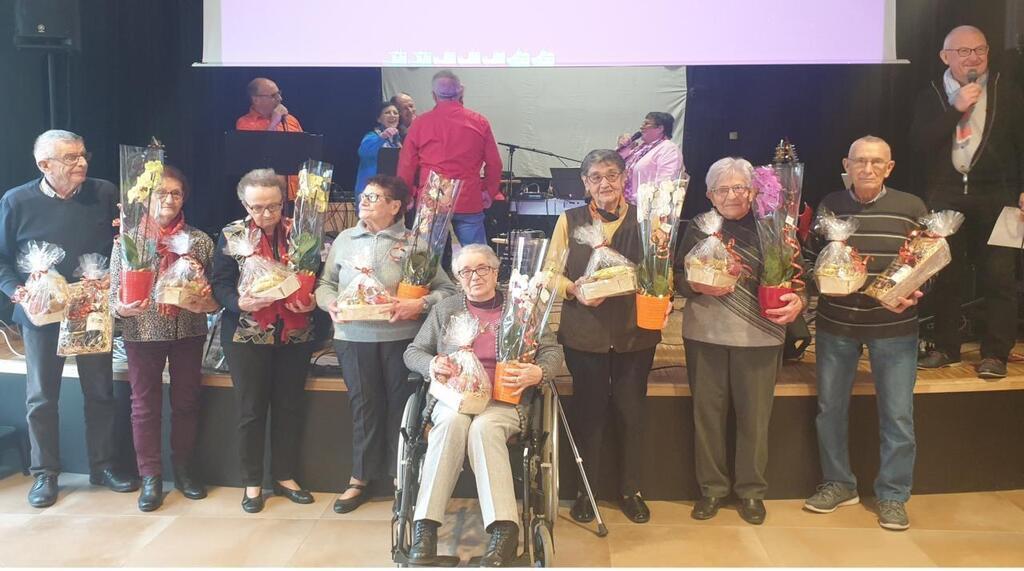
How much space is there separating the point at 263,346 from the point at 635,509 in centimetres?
155

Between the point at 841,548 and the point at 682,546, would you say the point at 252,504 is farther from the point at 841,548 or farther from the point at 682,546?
the point at 841,548

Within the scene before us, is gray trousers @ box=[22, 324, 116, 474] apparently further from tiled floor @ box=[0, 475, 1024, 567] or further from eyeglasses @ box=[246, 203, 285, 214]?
eyeglasses @ box=[246, 203, 285, 214]

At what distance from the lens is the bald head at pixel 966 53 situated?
10.8 ft

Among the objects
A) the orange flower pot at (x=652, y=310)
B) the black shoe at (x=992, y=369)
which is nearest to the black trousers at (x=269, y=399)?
the orange flower pot at (x=652, y=310)

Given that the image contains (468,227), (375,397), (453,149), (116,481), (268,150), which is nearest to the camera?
(375,397)

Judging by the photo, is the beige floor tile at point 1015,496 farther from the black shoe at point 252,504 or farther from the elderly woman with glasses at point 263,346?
the black shoe at point 252,504

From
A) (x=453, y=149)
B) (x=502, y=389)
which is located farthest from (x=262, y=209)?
(x=453, y=149)

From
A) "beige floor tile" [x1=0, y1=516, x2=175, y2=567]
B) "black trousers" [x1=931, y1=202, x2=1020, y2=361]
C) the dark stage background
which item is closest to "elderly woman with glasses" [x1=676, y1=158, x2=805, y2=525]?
"black trousers" [x1=931, y1=202, x2=1020, y2=361]

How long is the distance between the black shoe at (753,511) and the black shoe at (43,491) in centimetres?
270

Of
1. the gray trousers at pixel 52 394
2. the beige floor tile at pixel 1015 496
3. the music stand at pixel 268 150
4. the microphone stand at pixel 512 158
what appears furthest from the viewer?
the microphone stand at pixel 512 158

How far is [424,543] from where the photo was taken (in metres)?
2.48

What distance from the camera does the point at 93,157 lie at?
4.84 m

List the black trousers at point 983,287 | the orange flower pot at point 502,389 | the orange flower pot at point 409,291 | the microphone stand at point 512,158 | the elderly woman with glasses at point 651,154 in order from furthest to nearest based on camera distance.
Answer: the microphone stand at point 512,158 < the elderly woman with glasses at point 651,154 < the black trousers at point 983,287 < the orange flower pot at point 409,291 < the orange flower pot at point 502,389

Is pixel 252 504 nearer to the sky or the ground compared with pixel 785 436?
nearer to the ground
